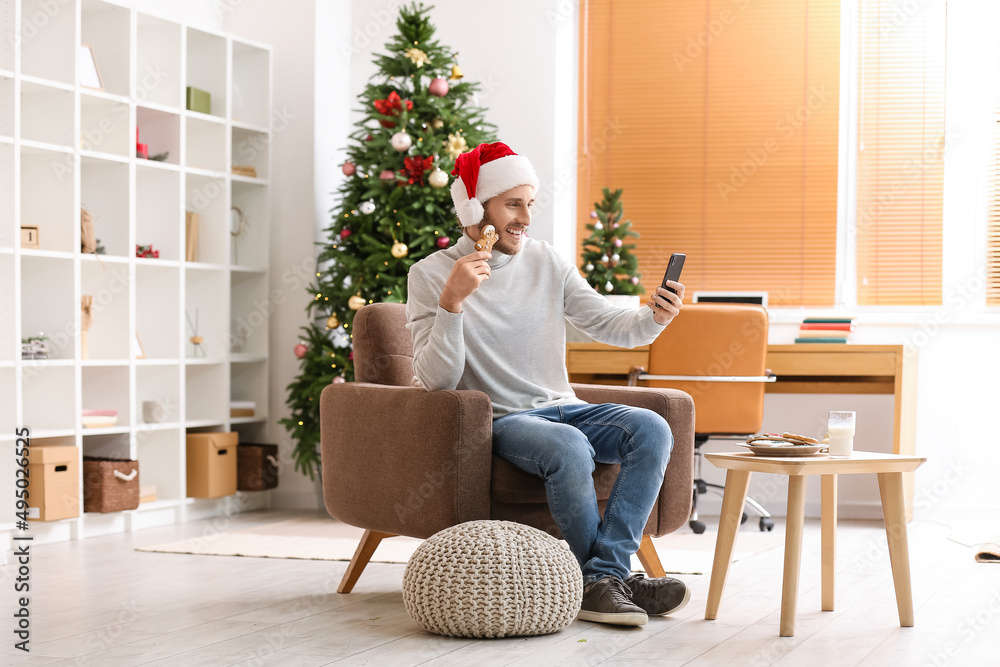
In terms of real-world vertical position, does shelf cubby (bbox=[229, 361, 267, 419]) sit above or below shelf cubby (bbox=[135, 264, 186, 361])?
below

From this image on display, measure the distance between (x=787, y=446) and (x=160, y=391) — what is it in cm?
284

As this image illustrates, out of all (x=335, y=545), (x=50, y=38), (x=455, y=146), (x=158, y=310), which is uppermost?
(x=50, y=38)

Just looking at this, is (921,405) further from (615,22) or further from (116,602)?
(116,602)

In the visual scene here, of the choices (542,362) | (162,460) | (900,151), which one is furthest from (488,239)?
(900,151)

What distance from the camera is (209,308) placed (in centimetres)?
442

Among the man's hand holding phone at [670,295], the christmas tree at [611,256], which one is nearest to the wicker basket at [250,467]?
the christmas tree at [611,256]

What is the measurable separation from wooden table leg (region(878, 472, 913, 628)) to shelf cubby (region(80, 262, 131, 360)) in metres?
2.79

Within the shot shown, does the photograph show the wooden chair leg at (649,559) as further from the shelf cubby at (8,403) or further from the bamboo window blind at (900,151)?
the bamboo window blind at (900,151)

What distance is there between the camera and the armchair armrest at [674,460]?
2578mm

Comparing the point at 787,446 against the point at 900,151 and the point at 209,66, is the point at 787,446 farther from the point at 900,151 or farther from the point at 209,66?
the point at 209,66

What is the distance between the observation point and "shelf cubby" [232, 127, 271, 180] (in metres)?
4.61

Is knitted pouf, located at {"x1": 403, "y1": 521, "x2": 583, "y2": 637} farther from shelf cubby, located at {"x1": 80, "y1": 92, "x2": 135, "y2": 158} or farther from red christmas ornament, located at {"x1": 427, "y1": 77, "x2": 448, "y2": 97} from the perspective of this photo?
shelf cubby, located at {"x1": 80, "y1": 92, "x2": 135, "y2": 158}

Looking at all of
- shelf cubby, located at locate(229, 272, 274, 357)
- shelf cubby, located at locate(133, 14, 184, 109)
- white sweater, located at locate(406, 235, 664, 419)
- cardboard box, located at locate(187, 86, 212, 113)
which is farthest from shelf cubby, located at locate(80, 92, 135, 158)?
white sweater, located at locate(406, 235, 664, 419)

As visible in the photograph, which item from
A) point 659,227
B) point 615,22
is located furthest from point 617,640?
point 615,22
